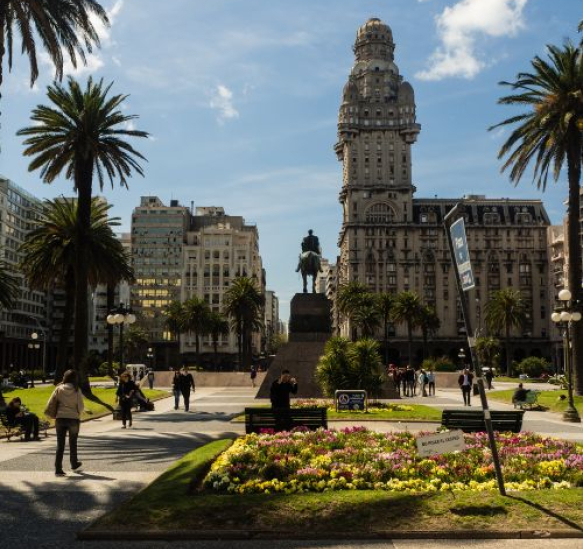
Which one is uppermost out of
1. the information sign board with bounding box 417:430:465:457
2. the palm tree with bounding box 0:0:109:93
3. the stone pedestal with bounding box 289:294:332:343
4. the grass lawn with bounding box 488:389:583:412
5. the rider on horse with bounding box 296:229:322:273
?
the palm tree with bounding box 0:0:109:93

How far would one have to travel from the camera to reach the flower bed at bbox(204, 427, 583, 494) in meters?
10.3

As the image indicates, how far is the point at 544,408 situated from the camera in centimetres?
3147

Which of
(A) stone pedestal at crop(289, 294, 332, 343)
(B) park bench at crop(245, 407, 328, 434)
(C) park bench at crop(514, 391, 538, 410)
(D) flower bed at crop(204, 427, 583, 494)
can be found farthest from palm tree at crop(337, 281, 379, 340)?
(D) flower bed at crop(204, 427, 583, 494)

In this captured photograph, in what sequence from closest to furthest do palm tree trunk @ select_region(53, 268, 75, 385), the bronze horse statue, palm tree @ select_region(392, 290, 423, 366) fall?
palm tree trunk @ select_region(53, 268, 75, 385)
the bronze horse statue
palm tree @ select_region(392, 290, 423, 366)

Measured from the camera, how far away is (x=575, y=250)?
3606 centimetres

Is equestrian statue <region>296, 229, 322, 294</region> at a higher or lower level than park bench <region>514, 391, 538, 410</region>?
higher

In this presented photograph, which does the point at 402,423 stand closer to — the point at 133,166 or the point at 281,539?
the point at 281,539

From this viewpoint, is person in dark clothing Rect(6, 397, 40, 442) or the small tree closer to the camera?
person in dark clothing Rect(6, 397, 40, 442)

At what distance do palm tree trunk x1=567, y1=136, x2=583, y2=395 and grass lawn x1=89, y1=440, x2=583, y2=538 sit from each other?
26.3 meters

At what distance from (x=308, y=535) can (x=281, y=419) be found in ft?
27.8

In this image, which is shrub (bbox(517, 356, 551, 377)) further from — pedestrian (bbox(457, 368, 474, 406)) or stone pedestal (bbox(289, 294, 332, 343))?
pedestrian (bbox(457, 368, 474, 406))

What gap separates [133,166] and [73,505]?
31.2m

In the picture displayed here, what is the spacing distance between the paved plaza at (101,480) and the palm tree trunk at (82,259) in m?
Answer: 10.6

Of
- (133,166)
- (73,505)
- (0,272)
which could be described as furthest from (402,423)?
(0,272)
